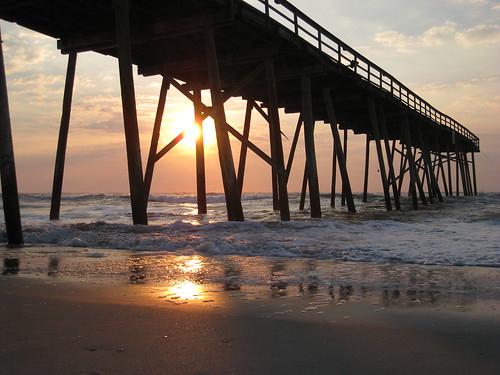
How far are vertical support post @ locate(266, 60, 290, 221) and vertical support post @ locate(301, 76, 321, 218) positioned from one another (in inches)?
65.8

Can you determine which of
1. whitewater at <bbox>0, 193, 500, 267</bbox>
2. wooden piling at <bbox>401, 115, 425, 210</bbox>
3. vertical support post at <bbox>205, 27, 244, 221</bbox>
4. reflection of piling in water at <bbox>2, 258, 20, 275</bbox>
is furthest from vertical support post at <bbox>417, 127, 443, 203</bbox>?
reflection of piling in water at <bbox>2, 258, 20, 275</bbox>

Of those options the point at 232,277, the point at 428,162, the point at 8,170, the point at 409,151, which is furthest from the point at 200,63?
the point at 428,162

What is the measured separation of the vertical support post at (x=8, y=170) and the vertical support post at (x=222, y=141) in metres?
4.11

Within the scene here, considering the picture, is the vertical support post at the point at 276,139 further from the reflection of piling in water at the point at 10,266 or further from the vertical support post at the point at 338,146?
the reflection of piling in water at the point at 10,266

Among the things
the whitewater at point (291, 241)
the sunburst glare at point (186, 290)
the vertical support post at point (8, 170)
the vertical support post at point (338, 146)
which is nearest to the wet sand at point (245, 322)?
the sunburst glare at point (186, 290)

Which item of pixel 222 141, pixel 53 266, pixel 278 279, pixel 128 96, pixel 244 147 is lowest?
pixel 278 279

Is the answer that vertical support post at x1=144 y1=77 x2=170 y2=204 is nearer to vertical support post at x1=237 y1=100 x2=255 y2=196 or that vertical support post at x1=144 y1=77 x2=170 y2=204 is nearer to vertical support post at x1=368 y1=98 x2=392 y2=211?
vertical support post at x1=237 y1=100 x2=255 y2=196

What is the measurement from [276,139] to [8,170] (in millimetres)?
6888

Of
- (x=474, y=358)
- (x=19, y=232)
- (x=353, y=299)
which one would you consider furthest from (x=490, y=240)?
(x=19, y=232)

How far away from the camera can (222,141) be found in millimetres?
10555

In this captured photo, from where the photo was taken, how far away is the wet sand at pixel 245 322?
7.41ft

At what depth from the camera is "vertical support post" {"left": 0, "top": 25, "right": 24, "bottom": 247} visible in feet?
25.2

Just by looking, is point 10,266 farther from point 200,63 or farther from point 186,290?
point 200,63

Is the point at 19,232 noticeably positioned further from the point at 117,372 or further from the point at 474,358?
the point at 474,358
